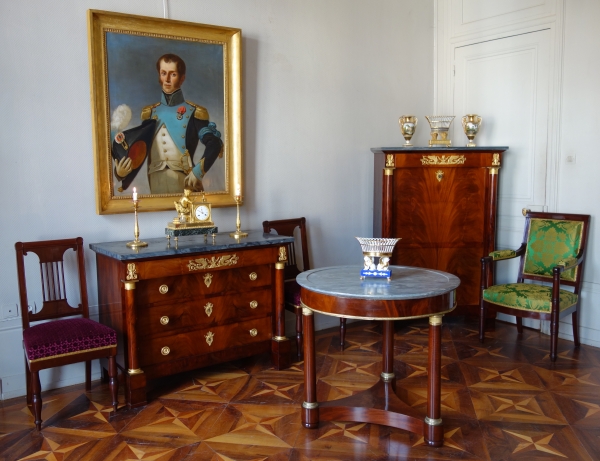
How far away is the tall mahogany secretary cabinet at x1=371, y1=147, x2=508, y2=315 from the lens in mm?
4938

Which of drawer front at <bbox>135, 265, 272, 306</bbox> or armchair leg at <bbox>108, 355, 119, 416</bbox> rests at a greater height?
drawer front at <bbox>135, 265, 272, 306</bbox>

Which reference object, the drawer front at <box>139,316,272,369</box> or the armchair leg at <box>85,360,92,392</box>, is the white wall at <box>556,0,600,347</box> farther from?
the armchair leg at <box>85,360,92,392</box>

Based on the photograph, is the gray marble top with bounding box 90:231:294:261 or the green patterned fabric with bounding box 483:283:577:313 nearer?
the gray marble top with bounding box 90:231:294:261

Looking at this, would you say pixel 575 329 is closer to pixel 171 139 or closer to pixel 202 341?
pixel 202 341

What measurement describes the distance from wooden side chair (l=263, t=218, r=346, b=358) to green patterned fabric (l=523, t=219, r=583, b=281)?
1715 mm

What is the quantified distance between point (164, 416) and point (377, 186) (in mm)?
2696

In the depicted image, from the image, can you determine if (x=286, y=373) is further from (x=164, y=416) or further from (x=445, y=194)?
(x=445, y=194)

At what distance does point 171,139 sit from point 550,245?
3190 mm

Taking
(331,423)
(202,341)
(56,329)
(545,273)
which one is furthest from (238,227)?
(545,273)

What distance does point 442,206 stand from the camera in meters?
5.04

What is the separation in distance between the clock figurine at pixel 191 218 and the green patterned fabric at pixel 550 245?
2741 mm

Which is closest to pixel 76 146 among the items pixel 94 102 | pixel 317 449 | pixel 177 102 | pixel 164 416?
pixel 94 102

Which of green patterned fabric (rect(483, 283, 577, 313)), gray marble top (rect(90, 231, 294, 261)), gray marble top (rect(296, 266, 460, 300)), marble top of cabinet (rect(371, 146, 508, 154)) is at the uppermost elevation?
marble top of cabinet (rect(371, 146, 508, 154))

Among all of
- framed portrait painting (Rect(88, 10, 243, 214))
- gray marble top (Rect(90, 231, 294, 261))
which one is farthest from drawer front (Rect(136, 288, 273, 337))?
framed portrait painting (Rect(88, 10, 243, 214))
